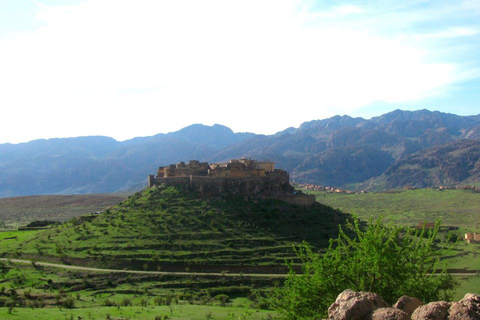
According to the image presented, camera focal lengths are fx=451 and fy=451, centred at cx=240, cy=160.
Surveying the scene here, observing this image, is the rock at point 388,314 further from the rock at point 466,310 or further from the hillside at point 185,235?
the hillside at point 185,235

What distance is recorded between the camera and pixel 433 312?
474 inches

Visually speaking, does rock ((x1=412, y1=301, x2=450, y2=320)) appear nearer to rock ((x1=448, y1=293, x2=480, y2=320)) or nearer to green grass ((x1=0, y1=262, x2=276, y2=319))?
rock ((x1=448, y1=293, x2=480, y2=320))

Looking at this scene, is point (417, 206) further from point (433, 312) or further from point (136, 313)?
point (433, 312)

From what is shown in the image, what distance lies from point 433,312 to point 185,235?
157 ft

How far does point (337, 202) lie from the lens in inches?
5148

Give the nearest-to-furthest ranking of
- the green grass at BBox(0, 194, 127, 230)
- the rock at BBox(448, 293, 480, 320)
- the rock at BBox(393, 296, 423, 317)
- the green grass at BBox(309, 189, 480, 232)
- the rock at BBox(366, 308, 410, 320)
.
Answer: the rock at BBox(448, 293, 480, 320)
the rock at BBox(366, 308, 410, 320)
the rock at BBox(393, 296, 423, 317)
the green grass at BBox(309, 189, 480, 232)
the green grass at BBox(0, 194, 127, 230)

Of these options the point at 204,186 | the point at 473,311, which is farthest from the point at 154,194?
the point at 473,311

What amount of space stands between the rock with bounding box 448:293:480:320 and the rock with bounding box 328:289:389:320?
2.22 metres

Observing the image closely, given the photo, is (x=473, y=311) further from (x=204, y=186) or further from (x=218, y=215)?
(x=204, y=186)

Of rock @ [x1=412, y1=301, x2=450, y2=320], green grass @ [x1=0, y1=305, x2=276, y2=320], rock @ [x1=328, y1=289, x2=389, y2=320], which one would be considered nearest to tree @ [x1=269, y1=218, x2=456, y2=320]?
rock @ [x1=328, y1=289, x2=389, y2=320]

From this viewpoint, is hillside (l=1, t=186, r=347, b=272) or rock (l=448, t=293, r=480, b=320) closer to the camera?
rock (l=448, t=293, r=480, b=320)

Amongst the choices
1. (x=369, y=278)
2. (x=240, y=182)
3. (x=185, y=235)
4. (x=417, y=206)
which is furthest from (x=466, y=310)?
(x=417, y=206)

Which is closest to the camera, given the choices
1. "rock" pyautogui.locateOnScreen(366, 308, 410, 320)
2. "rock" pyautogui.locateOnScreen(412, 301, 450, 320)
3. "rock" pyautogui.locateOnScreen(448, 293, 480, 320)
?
"rock" pyautogui.locateOnScreen(448, 293, 480, 320)

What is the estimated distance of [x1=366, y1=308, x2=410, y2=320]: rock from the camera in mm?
12328
